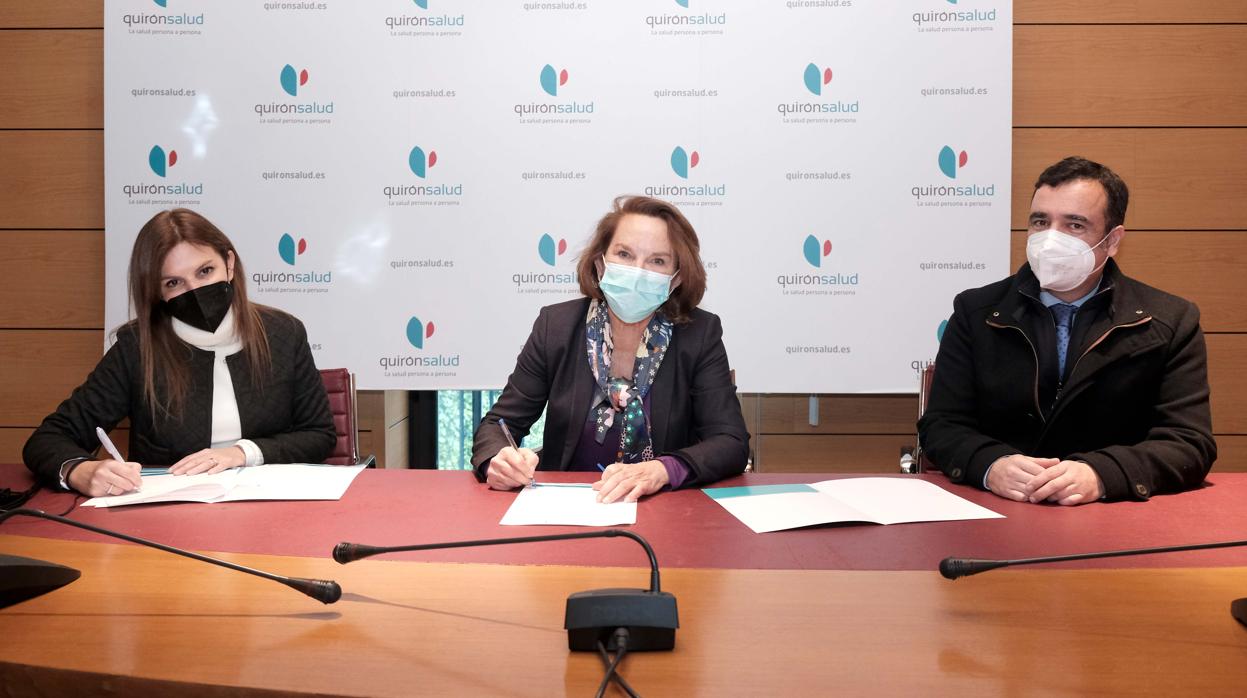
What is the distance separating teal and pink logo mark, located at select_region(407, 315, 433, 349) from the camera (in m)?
3.94

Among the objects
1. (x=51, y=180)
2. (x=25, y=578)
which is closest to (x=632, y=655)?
(x=25, y=578)

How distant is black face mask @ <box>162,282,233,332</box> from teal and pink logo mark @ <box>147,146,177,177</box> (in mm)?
1655

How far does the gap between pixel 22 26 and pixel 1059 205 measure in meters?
4.24

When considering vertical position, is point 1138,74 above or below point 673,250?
above

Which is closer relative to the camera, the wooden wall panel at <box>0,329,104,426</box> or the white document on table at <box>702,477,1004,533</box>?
the white document on table at <box>702,477,1004,533</box>

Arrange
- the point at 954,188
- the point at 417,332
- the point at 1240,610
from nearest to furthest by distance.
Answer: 1. the point at 1240,610
2. the point at 954,188
3. the point at 417,332

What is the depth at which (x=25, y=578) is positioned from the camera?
1.28m

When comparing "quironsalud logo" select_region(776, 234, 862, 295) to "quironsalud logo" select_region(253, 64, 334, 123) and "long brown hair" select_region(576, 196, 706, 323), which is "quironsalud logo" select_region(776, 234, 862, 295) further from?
"quironsalud logo" select_region(253, 64, 334, 123)

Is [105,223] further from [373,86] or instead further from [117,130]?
[373,86]

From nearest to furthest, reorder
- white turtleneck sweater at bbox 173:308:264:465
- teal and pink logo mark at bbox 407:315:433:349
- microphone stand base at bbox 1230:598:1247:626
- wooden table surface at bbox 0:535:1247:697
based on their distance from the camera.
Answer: wooden table surface at bbox 0:535:1247:697, microphone stand base at bbox 1230:598:1247:626, white turtleneck sweater at bbox 173:308:264:465, teal and pink logo mark at bbox 407:315:433:349

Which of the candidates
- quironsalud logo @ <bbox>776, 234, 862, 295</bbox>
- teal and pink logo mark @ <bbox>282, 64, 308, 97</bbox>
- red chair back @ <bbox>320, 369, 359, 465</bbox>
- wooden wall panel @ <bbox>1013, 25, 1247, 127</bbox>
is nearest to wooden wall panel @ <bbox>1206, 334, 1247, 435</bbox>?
wooden wall panel @ <bbox>1013, 25, 1247, 127</bbox>

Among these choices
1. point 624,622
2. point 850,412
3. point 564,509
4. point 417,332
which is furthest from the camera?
point 850,412

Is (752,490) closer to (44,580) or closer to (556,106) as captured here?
(44,580)

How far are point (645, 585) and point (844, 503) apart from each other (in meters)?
0.67
